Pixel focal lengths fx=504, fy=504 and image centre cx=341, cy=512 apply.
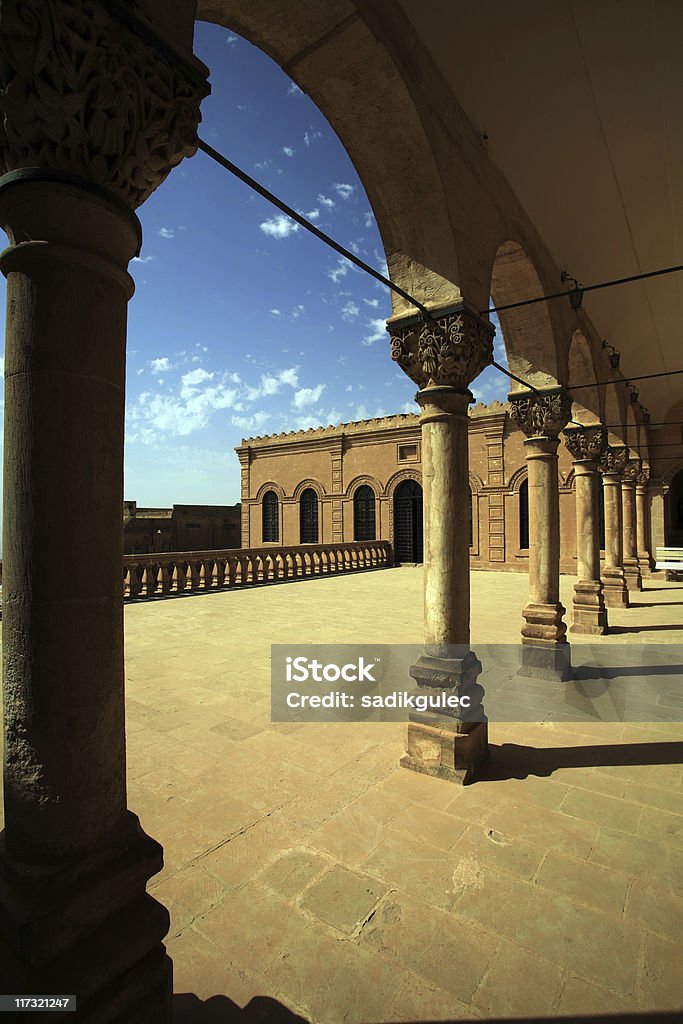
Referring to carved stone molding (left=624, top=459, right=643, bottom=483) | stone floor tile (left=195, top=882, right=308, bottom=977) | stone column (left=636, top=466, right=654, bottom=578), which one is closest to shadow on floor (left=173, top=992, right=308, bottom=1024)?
stone floor tile (left=195, top=882, right=308, bottom=977)

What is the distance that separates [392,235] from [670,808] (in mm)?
4404

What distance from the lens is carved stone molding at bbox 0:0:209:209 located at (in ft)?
4.92

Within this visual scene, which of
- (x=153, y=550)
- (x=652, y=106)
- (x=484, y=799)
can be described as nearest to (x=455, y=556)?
(x=484, y=799)

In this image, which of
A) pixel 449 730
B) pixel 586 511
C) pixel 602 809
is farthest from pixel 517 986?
pixel 586 511

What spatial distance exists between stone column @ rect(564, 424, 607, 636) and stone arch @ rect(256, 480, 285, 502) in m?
18.3

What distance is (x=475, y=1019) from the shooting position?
5.84ft

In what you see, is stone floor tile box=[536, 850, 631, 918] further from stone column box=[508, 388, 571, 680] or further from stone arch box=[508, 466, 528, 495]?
stone arch box=[508, 466, 528, 495]

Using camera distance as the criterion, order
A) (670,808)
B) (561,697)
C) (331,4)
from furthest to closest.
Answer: (561,697), (670,808), (331,4)

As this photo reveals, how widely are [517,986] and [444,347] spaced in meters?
3.64

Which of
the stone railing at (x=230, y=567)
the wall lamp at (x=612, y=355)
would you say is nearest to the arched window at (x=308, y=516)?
the stone railing at (x=230, y=567)

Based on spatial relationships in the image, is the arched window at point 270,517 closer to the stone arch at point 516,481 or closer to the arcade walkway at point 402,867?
the stone arch at point 516,481

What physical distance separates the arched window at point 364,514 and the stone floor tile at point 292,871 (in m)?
19.5

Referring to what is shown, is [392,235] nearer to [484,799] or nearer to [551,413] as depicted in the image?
[551,413]

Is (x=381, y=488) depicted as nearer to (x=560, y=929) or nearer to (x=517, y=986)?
(x=560, y=929)
